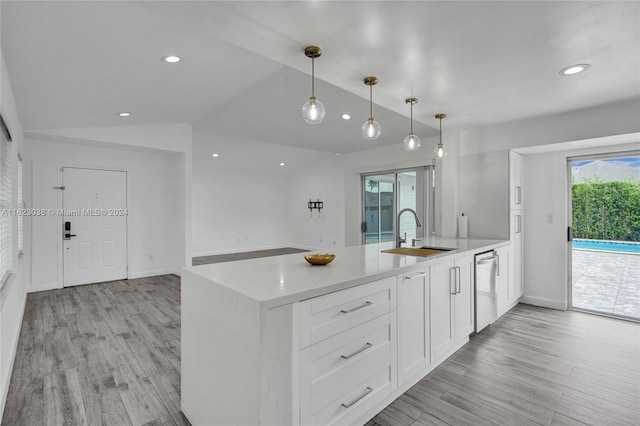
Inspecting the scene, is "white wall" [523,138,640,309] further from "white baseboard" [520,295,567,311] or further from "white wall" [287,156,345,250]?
"white wall" [287,156,345,250]

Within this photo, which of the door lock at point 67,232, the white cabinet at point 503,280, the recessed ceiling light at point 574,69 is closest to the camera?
the recessed ceiling light at point 574,69

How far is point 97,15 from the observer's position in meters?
1.96

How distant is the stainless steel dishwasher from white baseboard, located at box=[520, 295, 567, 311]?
1140mm

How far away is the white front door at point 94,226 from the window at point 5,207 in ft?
7.62

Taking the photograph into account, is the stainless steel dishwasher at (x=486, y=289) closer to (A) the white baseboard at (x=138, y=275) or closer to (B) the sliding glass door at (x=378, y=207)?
(B) the sliding glass door at (x=378, y=207)

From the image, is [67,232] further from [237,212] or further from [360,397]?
[360,397]

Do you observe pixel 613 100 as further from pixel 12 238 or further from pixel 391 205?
pixel 12 238

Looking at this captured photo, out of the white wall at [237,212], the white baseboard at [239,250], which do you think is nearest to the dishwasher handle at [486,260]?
the white baseboard at [239,250]

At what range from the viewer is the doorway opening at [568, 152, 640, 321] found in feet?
12.0

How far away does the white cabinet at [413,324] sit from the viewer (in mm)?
2078

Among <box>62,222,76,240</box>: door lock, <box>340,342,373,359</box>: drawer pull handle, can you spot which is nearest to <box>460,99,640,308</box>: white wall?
<box>340,342,373,359</box>: drawer pull handle

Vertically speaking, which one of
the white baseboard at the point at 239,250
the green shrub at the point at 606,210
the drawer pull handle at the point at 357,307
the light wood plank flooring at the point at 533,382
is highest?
the green shrub at the point at 606,210

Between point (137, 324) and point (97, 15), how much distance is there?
2904mm

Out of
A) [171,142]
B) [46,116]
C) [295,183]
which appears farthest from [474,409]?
[295,183]
